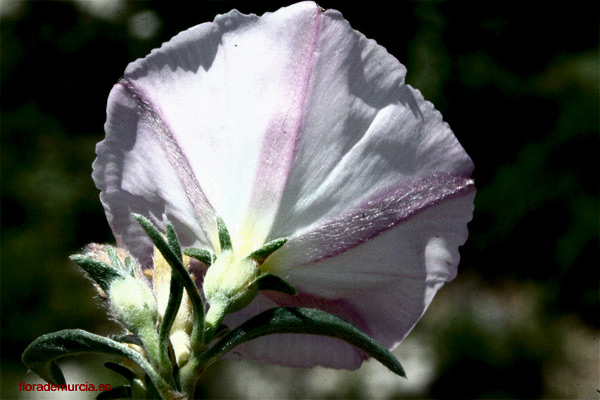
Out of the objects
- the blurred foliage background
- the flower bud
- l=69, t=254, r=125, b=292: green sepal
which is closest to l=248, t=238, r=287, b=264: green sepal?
the flower bud

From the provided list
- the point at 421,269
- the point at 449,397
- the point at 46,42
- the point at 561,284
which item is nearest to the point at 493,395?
the point at 449,397

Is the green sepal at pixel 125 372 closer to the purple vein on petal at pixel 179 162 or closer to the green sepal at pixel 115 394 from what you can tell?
the green sepal at pixel 115 394

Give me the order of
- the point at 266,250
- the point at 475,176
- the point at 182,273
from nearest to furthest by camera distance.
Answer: the point at 182,273, the point at 266,250, the point at 475,176

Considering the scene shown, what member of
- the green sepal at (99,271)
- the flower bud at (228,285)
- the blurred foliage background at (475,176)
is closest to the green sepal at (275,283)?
the flower bud at (228,285)

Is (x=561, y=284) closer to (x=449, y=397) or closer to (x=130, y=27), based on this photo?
(x=449, y=397)

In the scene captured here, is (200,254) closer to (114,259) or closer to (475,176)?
(114,259)

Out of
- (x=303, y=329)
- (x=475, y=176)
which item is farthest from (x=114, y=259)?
(x=475, y=176)

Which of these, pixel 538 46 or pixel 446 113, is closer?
pixel 446 113
